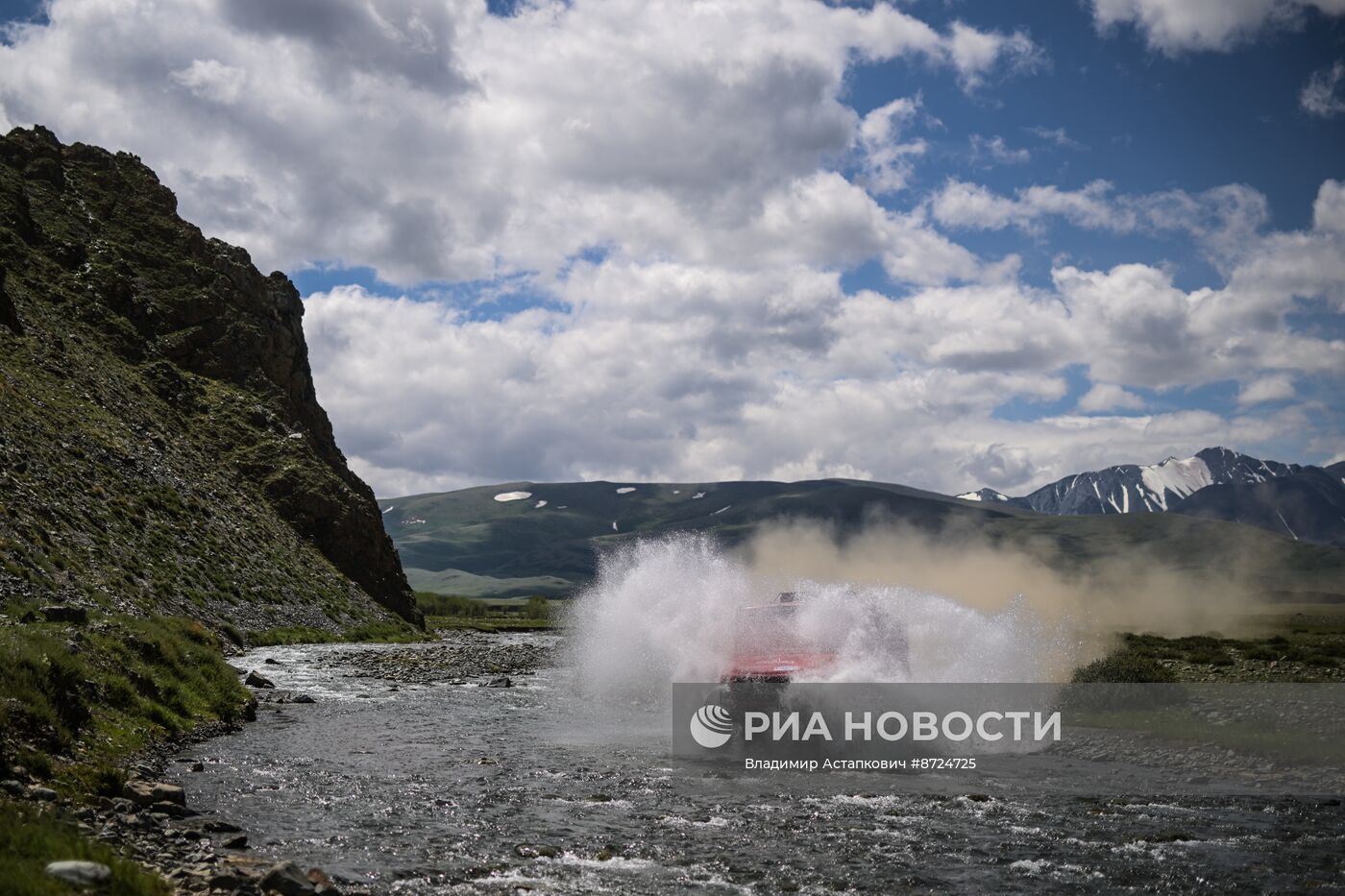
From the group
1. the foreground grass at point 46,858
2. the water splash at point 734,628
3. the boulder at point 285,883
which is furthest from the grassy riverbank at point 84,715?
the water splash at point 734,628

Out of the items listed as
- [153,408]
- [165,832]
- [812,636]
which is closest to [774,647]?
[812,636]

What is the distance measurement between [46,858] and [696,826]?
9.19 meters

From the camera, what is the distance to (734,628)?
30266mm

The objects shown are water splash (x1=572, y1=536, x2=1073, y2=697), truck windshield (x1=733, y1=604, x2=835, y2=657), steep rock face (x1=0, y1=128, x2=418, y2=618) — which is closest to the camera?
truck windshield (x1=733, y1=604, x2=835, y2=657)

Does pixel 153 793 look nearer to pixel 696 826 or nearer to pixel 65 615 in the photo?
pixel 696 826

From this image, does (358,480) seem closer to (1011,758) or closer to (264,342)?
(264,342)

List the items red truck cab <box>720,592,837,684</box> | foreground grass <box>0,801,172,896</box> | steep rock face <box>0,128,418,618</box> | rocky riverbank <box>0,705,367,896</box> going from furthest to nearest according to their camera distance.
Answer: steep rock face <box>0,128,418,618</box>, red truck cab <box>720,592,837,684</box>, rocky riverbank <box>0,705,367,896</box>, foreground grass <box>0,801,172,896</box>

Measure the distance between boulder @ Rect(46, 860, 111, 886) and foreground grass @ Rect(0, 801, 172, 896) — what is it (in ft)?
0.21

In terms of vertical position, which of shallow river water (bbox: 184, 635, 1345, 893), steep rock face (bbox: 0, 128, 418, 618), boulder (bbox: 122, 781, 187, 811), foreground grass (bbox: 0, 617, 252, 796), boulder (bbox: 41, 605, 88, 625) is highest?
steep rock face (bbox: 0, 128, 418, 618)

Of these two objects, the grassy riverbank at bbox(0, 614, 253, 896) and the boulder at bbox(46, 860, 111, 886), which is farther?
the grassy riverbank at bbox(0, 614, 253, 896)

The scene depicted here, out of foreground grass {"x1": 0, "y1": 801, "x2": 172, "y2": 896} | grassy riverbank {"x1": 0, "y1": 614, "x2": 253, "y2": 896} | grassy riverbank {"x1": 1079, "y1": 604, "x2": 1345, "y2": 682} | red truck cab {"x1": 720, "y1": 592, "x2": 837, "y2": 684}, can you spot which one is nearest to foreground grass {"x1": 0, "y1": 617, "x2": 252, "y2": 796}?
grassy riverbank {"x1": 0, "y1": 614, "x2": 253, "y2": 896}

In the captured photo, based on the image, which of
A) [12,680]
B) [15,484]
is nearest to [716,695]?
[12,680]

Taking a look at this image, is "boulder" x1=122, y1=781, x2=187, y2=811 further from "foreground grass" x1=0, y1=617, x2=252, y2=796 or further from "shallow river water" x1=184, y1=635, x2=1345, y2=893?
"shallow river water" x1=184, y1=635, x2=1345, y2=893

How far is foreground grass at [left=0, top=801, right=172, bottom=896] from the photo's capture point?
27.9 ft
